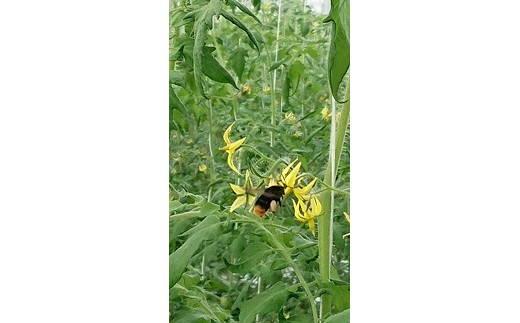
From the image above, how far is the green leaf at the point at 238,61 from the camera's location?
4.69ft

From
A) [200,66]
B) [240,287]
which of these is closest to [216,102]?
[200,66]

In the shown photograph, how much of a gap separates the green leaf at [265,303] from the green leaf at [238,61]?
32cm

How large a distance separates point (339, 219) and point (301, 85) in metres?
0.20

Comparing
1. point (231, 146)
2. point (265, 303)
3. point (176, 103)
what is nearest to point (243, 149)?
point (231, 146)

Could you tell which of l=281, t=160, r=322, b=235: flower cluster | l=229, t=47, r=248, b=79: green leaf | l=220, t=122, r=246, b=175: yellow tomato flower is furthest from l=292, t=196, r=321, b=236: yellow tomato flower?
l=229, t=47, r=248, b=79: green leaf

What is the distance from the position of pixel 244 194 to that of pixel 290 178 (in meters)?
0.08

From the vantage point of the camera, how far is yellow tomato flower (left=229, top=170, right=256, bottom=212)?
4.68 ft

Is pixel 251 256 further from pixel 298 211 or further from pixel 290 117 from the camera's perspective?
pixel 290 117

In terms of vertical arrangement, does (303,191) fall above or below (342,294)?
above

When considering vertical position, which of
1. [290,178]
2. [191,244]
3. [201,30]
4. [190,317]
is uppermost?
[201,30]

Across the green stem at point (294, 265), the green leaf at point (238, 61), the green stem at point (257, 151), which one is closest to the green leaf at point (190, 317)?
the green stem at point (294, 265)

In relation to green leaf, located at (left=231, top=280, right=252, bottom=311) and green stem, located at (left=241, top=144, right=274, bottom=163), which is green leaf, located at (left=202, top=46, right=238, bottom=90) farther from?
green leaf, located at (left=231, top=280, right=252, bottom=311)

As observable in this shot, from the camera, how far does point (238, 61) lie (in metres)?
1.43

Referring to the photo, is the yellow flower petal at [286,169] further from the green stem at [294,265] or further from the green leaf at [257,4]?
the green leaf at [257,4]
